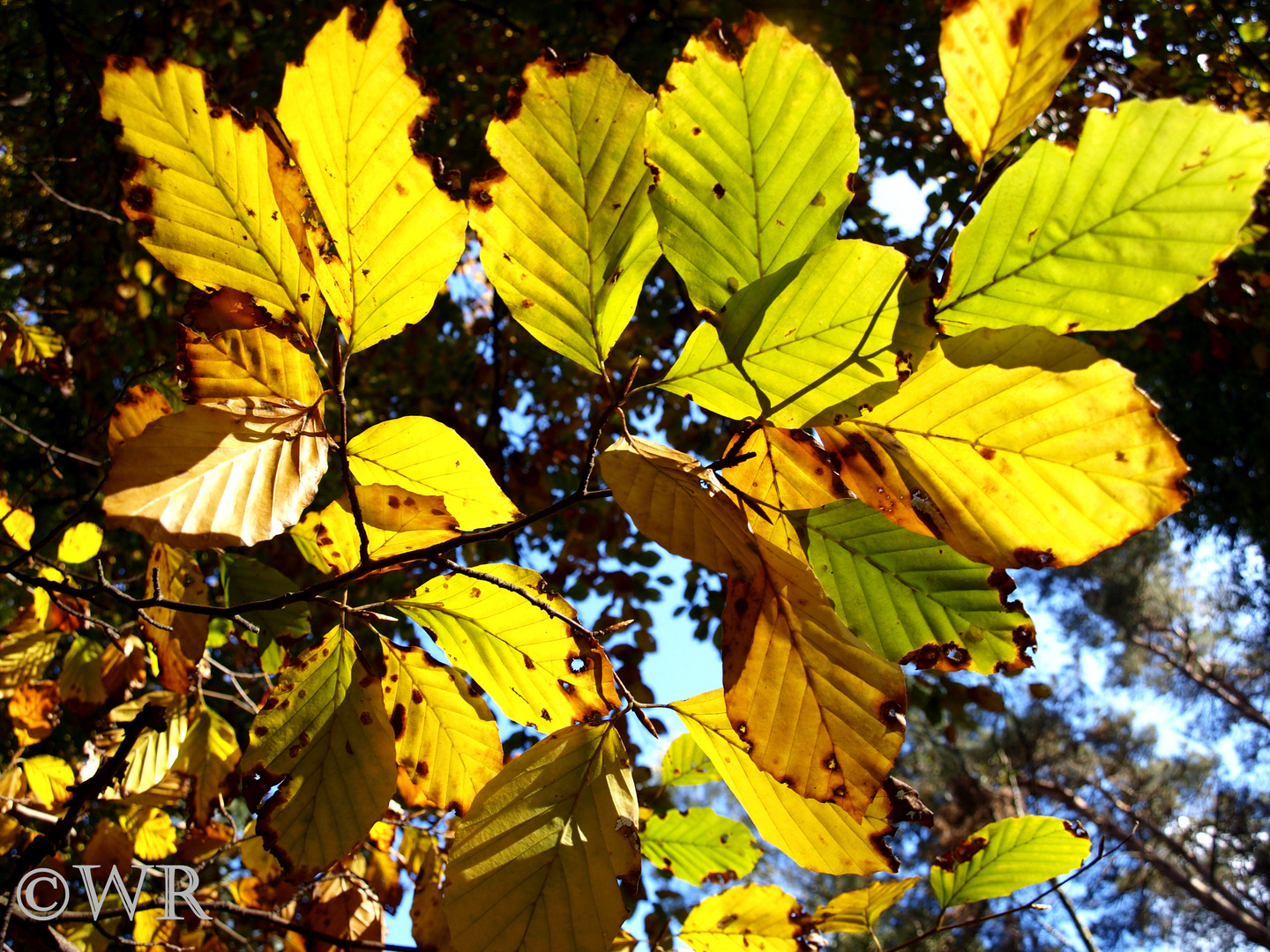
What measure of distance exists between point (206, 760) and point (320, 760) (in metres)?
0.73

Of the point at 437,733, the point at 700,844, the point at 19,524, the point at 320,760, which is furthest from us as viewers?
the point at 19,524

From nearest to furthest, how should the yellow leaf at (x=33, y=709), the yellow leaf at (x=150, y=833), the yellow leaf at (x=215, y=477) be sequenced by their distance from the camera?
the yellow leaf at (x=215, y=477), the yellow leaf at (x=150, y=833), the yellow leaf at (x=33, y=709)

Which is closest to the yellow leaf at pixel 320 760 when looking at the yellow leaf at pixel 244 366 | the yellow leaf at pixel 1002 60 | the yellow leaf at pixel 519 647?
the yellow leaf at pixel 519 647

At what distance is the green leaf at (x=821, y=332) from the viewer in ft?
1.23

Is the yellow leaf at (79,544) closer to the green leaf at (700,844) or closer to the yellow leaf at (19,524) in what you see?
the yellow leaf at (19,524)

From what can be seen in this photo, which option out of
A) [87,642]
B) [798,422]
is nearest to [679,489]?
[798,422]

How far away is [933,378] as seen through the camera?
0.39m

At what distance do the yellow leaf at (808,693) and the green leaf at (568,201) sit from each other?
0.18 metres

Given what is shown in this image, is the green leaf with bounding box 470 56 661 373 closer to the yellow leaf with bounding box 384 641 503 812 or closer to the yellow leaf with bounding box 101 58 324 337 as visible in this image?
the yellow leaf with bounding box 101 58 324 337

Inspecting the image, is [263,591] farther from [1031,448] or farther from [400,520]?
[1031,448]

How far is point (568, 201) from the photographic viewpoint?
0.43m

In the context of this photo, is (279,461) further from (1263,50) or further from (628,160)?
(1263,50)

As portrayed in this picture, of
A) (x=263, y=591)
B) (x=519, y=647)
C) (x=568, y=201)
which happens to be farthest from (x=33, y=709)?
(x=568, y=201)

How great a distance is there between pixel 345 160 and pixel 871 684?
1.37ft
